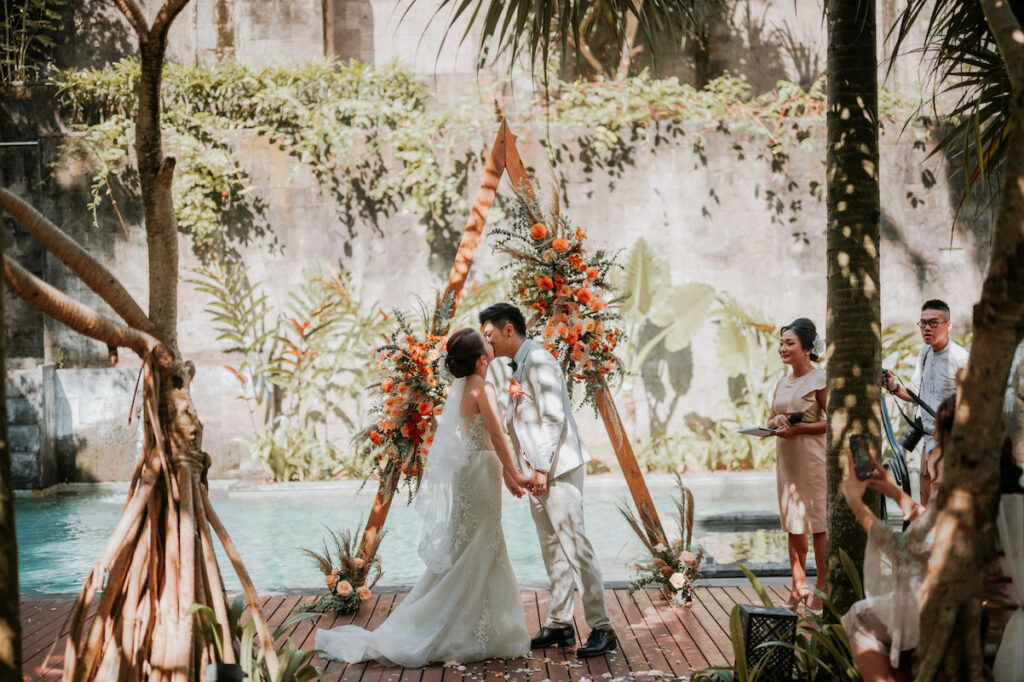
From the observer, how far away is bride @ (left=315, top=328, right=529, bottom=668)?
482cm

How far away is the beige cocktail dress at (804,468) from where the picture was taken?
5445 mm

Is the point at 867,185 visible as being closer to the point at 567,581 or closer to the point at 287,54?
the point at 567,581

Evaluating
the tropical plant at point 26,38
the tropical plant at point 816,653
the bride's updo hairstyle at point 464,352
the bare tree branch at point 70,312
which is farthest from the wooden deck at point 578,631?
the tropical plant at point 26,38

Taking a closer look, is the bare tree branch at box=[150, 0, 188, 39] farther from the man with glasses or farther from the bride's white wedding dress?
the man with glasses

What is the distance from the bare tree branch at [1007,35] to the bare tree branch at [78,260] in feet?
9.62

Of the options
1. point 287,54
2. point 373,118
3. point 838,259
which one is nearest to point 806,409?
point 838,259

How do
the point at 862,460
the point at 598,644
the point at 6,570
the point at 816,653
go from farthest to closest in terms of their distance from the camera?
the point at 598,644
the point at 816,653
the point at 862,460
the point at 6,570

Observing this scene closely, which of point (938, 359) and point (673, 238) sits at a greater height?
point (673, 238)

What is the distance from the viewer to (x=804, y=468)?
5484 mm

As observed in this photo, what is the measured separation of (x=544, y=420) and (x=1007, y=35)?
2874mm

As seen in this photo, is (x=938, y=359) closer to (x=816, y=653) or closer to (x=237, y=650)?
(x=816, y=653)

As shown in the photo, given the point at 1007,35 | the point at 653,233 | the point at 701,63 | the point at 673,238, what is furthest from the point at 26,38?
the point at 1007,35

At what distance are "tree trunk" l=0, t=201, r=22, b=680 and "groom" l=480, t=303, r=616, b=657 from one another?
2.87 m

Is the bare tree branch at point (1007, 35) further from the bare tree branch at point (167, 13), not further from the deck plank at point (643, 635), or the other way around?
the deck plank at point (643, 635)
